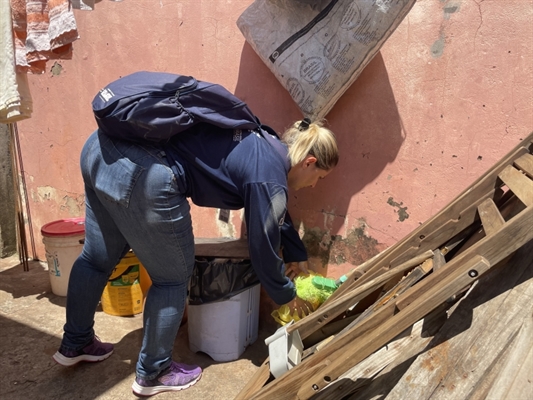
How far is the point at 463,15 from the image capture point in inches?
86.2

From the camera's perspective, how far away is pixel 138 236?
7.03 feet

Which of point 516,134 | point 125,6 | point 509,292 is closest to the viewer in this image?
point 509,292

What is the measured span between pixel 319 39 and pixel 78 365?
2036 millimetres

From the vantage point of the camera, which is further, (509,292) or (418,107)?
(418,107)

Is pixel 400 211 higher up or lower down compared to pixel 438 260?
lower down

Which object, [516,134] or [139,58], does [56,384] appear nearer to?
[139,58]

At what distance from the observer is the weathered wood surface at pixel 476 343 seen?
4.52 ft

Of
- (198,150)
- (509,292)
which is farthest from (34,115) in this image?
(509,292)

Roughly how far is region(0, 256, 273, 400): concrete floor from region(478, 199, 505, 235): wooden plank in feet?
4.94

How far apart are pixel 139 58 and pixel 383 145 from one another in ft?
5.63

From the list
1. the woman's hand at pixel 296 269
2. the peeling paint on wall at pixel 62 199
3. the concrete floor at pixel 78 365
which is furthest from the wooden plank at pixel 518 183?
the peeling paint on wall at pixel 62 199

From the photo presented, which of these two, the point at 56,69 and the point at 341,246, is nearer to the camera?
the point at 341,246

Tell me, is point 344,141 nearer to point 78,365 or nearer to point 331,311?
point 331,311

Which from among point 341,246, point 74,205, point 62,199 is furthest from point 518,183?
point 62,199
